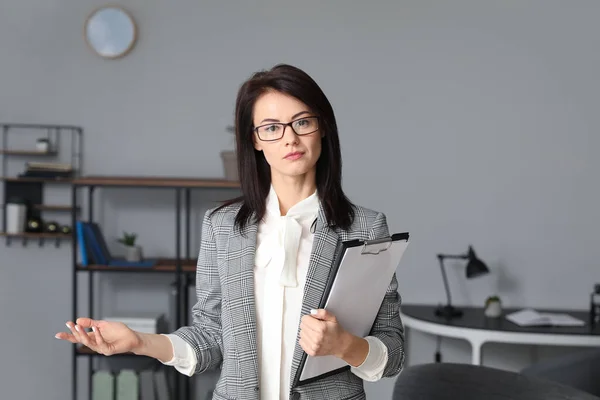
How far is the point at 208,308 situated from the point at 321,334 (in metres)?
0.37

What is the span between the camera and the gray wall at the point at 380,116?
392 centimetres

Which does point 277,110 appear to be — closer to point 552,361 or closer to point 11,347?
point 552,361

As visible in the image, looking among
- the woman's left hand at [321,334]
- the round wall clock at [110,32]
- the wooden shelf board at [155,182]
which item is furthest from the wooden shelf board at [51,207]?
the woman's left hand at [321,334]

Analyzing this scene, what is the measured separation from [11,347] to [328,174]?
298 cm

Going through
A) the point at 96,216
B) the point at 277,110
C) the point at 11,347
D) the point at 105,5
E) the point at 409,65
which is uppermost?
the point at 105,5

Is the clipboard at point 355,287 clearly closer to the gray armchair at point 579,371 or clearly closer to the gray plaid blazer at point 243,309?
the gray plaid blazer at point 243,309

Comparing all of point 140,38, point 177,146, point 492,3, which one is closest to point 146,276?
point 177,146

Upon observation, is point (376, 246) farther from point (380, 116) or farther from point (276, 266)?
point (380, 116)

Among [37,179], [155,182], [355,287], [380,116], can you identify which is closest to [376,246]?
[355,287]

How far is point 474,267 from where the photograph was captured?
144 inches

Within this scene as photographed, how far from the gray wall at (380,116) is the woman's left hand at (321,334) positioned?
2627 millimetres

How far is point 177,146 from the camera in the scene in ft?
12.9

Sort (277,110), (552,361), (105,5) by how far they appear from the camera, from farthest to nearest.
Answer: (105,5)
(552,361)
(277,110)

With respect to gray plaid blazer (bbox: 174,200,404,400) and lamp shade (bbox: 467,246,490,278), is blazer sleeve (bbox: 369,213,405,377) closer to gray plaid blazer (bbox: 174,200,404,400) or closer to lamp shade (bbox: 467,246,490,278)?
gray plaid blazer (bbox: 174,200,404,400)
